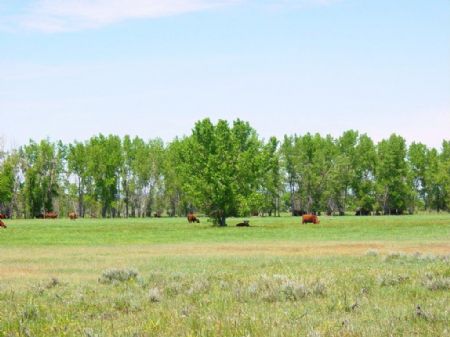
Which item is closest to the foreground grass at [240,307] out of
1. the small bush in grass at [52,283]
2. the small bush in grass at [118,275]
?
the small bush in grass at [52,283]

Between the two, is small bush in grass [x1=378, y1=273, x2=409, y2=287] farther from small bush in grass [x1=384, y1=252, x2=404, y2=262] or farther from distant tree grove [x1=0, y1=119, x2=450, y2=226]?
distant tree grove [x1=0, y1=119, x2=450, y2=226]

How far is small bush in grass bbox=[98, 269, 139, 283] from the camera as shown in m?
16.5

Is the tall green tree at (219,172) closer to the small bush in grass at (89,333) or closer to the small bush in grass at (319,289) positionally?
the small bush in grass at (319,289)

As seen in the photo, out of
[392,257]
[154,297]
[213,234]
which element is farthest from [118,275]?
[213,234]

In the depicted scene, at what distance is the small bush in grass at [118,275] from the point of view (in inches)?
650

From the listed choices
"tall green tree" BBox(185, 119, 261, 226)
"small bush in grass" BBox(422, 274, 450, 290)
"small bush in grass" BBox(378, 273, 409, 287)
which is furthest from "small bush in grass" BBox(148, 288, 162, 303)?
"tall green tree" BBox(185, 119, 261, 226)

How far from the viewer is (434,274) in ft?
45.3

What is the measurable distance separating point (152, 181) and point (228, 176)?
7588 cm

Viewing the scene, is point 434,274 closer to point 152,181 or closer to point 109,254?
point 109,254

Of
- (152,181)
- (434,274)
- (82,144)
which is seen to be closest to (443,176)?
(152,181)

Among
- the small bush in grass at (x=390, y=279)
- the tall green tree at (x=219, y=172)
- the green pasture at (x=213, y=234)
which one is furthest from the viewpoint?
the tall green tree at (x=219, y=172)

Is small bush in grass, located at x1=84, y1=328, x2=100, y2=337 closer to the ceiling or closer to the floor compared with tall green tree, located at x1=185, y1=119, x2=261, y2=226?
closer to the floor

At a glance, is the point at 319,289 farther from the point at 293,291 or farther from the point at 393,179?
the point at 393,179

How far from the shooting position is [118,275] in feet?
55.2
